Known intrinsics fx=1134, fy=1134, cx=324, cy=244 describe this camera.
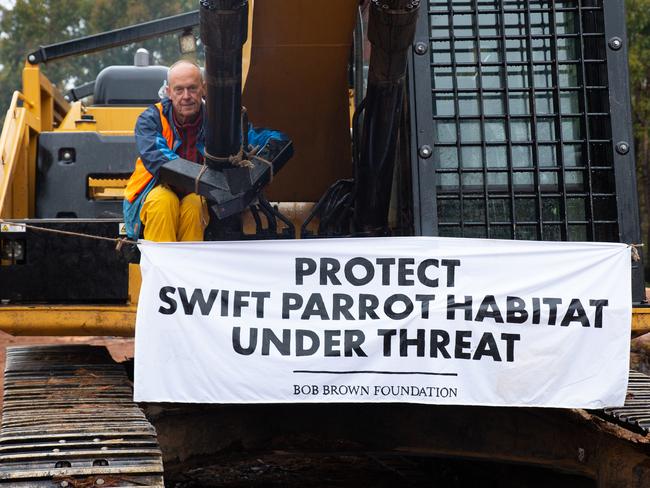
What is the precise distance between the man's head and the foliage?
35.6m

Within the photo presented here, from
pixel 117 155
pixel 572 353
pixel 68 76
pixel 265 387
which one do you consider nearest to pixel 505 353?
pixel 572 353

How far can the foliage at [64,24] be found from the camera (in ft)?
137

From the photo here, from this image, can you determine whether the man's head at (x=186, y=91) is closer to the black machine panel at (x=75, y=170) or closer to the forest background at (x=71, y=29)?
the black machine panel at (x=75, y=170)

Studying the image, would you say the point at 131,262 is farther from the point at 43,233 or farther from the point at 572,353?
the point at 572,353

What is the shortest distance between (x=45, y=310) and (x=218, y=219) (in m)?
0.89

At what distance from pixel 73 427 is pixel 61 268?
1.25 metres

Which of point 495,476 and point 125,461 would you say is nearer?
point 125,461

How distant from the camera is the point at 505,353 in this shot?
4.66 metres

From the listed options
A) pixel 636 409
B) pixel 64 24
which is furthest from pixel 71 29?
pixel 636 409

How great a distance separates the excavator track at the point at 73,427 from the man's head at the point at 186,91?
4.08ft

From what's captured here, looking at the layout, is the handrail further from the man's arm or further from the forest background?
the forest background

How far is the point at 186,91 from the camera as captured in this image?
535cm

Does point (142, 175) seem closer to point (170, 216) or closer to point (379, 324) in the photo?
point (170, 216)

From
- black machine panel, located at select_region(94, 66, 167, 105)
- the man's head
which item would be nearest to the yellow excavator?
the man's head
